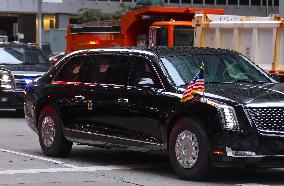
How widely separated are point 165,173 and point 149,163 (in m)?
1.11

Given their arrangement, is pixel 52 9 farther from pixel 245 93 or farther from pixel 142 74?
pixel 245 93

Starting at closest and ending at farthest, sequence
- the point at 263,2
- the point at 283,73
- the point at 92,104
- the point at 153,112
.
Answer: the point at 153,112, the point at 92,104, the point at 283,73, the point at 263,2

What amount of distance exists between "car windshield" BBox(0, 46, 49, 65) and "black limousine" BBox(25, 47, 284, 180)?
8.07 m

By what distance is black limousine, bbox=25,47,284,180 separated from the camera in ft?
31.2

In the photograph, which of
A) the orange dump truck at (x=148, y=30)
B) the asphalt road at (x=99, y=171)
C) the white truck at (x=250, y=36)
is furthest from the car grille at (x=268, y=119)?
the orange dump truck at (x=148, y=30)

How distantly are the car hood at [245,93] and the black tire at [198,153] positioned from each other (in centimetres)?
42

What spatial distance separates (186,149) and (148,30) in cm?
1562

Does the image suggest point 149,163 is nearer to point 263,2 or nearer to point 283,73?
point 283,73

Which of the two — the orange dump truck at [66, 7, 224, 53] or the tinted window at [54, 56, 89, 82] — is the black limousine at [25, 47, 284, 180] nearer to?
the tinted window at [54, 56, 89, 82]

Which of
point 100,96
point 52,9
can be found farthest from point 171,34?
point 52,9

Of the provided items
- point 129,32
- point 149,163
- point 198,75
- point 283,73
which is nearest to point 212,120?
point 198,75

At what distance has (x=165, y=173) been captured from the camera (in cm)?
1073

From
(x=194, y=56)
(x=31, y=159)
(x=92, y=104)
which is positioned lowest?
(x=31, y=159)

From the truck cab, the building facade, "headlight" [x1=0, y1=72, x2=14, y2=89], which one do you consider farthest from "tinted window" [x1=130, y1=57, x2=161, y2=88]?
the building facade
